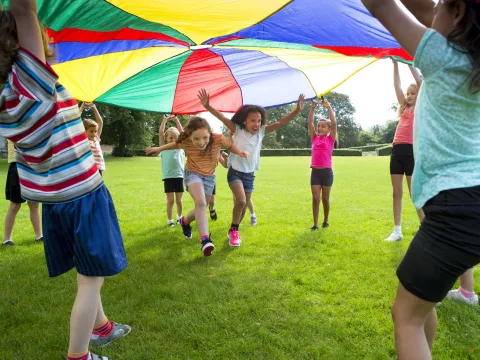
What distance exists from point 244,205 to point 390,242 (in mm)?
1843

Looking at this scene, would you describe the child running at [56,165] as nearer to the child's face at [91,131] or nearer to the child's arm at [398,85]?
the child's face at [91,131]

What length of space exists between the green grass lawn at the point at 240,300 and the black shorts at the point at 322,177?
2.25 ft

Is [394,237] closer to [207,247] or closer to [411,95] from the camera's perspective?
[411,95]

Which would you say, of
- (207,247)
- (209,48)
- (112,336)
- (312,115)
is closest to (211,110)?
(209,48)

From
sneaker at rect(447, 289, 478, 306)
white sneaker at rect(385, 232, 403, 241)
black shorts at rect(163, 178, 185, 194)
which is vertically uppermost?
sneaker at rect(447, 289, 478, 306)

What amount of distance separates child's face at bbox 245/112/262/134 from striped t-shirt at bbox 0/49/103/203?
317cm

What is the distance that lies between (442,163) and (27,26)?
1.81m

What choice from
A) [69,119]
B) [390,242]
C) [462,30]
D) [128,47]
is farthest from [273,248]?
[462,30]

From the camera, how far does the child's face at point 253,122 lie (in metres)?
5.02

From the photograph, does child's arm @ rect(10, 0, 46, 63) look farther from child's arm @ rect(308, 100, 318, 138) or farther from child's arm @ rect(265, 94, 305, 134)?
child's arm @ rect(308, 100, 318, 138)

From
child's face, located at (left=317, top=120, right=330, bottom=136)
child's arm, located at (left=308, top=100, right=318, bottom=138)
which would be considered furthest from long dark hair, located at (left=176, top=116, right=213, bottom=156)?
child's face, located at (left=317, top=120, right=330, bottom=136)

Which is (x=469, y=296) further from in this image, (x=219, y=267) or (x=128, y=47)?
(x=128, y=47)

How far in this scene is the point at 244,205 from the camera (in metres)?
4.95

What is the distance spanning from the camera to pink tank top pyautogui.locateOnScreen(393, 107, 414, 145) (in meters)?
4.64
